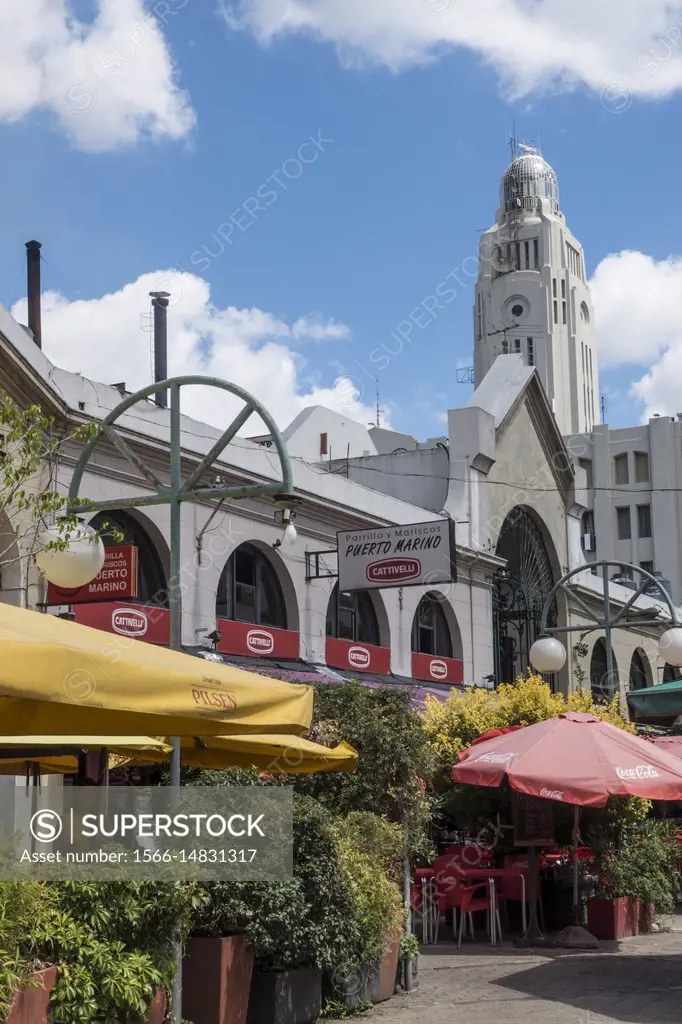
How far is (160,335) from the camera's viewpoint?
2739cm

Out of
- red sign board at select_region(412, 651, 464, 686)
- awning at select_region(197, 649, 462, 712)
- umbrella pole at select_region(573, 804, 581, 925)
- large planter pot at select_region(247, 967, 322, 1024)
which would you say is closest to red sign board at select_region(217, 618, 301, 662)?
awning at select_region(197, 649, 462, 712)

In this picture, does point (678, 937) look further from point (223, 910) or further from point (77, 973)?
point (77, 973)

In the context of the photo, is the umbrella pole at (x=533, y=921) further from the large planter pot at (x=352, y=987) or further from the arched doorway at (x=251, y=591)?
the arched doorway at (x=251, y=591)

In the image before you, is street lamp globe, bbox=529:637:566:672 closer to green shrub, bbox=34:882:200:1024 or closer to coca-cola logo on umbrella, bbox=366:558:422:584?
coca-cola logo on umbrella, bbox=366:558:422:584

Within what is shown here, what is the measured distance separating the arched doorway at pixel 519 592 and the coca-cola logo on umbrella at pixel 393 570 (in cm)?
1073

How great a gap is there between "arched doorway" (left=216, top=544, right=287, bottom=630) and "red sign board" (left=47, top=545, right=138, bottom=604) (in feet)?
20.5

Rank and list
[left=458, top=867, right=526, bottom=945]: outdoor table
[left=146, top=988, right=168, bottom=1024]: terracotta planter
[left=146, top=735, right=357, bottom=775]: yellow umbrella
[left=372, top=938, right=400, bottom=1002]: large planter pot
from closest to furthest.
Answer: [left=146, top=988, right=168, bottom=1024]: terracotta planter
[left=146, top=735, right=357, bottom=775]: yellow umbrella
[left=372, top=938, right=400, bottom=1002]: large planter pot
[left=458, top=867, right=526, bottom=945]: outdoor table

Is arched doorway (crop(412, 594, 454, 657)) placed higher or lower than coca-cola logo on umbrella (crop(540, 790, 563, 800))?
higher

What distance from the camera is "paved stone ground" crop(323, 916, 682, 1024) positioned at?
33.2 feet

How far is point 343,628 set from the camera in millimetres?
29719

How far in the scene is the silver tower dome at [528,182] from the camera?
438ft

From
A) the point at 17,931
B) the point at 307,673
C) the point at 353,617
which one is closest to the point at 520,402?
the point at 353,617

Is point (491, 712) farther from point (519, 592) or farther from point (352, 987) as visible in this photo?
point (519, 592)

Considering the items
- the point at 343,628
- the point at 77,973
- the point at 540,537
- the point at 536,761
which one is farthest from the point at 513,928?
the point at 540,537
